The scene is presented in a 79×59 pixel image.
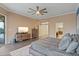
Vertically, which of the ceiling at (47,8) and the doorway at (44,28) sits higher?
the ceiling at (47,8)

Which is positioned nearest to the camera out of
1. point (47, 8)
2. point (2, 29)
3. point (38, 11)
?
point (47, 8)

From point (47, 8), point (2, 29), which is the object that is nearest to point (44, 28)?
point (47, 8)

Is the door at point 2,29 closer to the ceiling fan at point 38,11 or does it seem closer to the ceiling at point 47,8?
the ceiling at point 47,8

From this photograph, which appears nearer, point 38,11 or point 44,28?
point 44,28

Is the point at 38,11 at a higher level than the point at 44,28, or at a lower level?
higher

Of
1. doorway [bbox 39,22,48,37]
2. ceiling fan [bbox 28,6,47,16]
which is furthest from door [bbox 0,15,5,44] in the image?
doorway [bbox 39,22,48,37]

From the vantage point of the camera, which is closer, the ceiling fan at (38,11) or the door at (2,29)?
the door at (2,29)

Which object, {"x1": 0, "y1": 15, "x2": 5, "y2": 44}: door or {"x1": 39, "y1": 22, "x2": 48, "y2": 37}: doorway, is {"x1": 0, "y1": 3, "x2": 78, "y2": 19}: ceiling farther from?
{"x1": 0, "y1": 15, "x2": 5, "y2": 44}: door

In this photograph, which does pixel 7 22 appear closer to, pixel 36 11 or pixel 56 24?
pixel 36 11

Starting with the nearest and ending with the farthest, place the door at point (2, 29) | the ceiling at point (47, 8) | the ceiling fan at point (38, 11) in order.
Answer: the ceiling at point (47, 8) → the door at point (2, 29) → the ceiling fan at point (38, 11)

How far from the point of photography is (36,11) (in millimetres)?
4914

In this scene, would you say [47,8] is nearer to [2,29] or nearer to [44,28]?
[44,28]

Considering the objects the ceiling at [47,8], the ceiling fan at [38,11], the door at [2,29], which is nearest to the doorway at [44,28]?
the ceiling at [47,8]

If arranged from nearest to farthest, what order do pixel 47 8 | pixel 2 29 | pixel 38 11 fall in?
pixel 47 8 < pixel 2 29 < pixel 38 11
